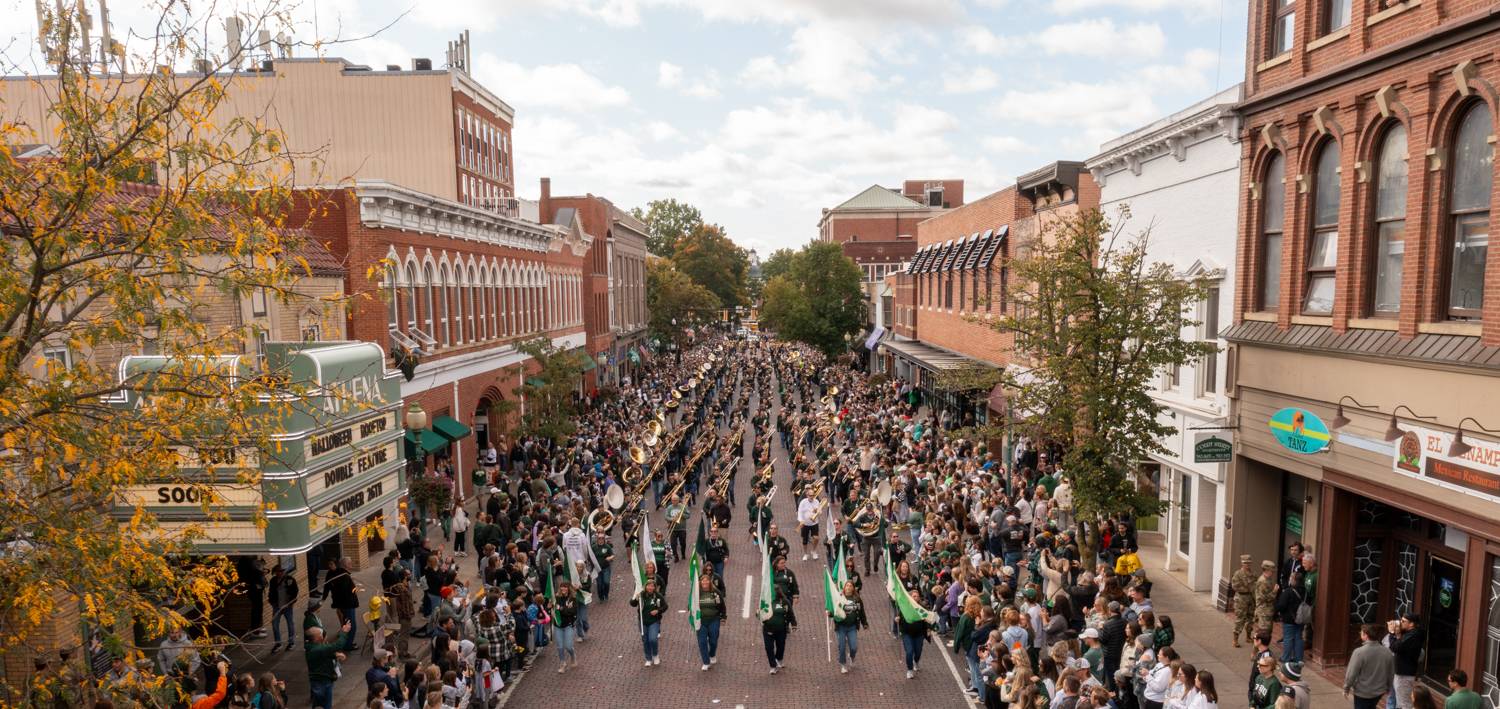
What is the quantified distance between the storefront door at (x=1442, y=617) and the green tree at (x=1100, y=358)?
3.82 metres

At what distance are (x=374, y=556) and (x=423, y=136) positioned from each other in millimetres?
17509

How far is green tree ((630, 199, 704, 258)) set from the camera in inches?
4594

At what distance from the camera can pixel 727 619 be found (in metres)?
17.3

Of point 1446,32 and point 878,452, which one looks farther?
point 878,452

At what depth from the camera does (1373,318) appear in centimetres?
1312

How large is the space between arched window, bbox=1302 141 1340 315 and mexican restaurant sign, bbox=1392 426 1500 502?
2695 millimetres

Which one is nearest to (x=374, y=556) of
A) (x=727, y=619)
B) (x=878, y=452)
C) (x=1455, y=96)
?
(x=727, y=619)

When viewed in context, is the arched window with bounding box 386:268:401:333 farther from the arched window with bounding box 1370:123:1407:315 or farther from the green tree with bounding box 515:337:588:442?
the arched window with bounding box 1370:123:1407:315

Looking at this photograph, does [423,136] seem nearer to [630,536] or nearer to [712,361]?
[630,536]

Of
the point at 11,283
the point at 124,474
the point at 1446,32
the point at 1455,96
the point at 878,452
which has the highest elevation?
Answer: the point at 1446,32

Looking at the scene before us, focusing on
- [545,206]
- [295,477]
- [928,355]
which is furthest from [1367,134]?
[545,206]

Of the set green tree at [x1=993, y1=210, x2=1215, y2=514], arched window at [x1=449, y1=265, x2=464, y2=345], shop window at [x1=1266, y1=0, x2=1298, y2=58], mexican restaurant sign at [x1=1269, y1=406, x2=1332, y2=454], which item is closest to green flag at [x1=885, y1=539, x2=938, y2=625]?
green tree at [x1=993, y1=210, x2=1215, y2=514]

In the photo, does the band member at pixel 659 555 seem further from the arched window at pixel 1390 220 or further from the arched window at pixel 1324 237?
the arched window at pixel 1390 220

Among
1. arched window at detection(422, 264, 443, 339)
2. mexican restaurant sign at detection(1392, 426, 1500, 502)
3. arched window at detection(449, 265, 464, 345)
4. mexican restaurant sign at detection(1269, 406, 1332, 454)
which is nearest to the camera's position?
mexican restaurant sign at detection(1392, 426, 1500, 502)
